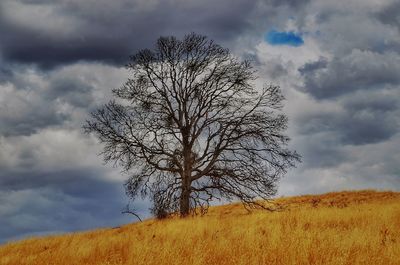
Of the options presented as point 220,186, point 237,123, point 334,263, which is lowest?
point 334,263

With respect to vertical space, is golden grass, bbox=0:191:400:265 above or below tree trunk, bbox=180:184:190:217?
below

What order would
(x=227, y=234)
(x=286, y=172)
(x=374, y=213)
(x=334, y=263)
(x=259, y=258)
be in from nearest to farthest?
(x=334, y=263) < (x=259, y=258) < (x=227, y=234) < (x=374, y=213) < (x=286, y=172)

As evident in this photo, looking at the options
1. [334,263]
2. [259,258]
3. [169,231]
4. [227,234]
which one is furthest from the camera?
[169,231]

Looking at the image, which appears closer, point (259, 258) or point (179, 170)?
point (259, 258)

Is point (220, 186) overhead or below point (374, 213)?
overhead

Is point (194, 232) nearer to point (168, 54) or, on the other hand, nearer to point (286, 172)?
point (286, 172)

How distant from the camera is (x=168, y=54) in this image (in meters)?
22.0

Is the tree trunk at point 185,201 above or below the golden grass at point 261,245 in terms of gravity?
above

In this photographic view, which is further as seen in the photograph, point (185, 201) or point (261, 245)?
point (185, 201)

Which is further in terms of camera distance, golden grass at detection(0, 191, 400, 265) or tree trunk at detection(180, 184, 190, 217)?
tree trunk at detection(180, 184, 190, 217)

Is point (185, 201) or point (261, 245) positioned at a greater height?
point (185, 201)

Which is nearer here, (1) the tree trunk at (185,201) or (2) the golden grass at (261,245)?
(2) the golden grass at (261,245)

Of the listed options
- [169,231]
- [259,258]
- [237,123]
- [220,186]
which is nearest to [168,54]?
[237,123]

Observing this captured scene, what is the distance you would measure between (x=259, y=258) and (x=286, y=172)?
1286 cm
